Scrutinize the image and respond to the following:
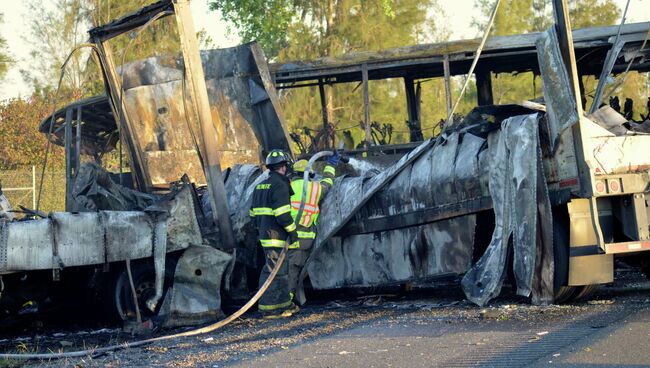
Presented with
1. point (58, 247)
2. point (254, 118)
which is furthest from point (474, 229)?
point (254, 118)

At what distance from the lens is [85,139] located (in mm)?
17609

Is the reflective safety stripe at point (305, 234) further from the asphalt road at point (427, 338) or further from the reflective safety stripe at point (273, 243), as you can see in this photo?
the asphalt road at point (427, 338)

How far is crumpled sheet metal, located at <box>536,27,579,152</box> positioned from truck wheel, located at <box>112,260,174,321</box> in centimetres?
465

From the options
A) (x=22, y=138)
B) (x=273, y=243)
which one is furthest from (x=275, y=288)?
(x=22, y=138)

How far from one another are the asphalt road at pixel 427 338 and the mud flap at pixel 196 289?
424 millimetres

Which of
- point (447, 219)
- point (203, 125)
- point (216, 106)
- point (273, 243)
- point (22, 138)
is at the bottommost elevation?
point (273, 243)

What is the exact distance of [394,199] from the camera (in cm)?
930

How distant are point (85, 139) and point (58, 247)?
29.0 ft

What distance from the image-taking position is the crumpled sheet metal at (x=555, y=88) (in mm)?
7715

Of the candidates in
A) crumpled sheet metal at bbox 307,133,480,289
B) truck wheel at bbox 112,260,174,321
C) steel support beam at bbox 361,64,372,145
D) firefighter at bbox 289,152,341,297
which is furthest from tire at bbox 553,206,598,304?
steel support beam at bbox 361,64,372,145

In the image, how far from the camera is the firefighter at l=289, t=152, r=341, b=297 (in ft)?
32.0

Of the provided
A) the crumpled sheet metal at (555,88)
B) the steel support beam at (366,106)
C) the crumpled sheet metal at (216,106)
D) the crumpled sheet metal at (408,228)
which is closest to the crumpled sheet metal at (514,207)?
the crumpled sheet metal at (555,88)

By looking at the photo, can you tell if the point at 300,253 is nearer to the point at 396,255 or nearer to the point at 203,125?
the point at 396,255

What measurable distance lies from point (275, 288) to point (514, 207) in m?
2.82
